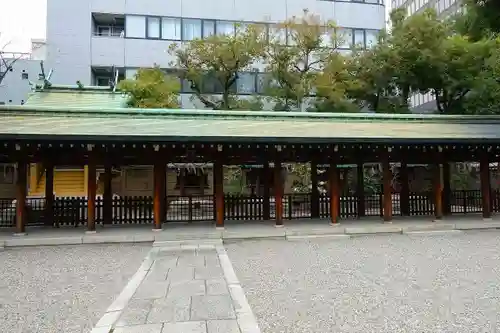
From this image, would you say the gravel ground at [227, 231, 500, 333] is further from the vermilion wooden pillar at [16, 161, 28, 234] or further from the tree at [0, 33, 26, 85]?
the tree at [0, 33, 26, 85]

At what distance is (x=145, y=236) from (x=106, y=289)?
16.1 ft

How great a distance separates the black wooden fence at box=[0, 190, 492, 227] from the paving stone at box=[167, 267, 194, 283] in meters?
5.83

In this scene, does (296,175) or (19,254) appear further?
(296,175)

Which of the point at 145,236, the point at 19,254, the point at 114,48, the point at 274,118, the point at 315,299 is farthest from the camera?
the point at 114,48

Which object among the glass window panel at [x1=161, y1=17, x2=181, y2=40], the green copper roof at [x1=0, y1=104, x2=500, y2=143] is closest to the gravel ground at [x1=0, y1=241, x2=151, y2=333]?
the green copper roof at [x1=0, y1=104, x2=500, y2=143]

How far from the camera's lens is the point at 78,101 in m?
21.9

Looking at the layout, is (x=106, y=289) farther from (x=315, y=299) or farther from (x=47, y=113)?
(x=47, y=113)

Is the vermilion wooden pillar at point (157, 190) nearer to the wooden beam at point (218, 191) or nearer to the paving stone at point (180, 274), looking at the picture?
the wooden beam at point (218, 191)

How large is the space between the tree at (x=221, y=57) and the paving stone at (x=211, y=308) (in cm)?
1919

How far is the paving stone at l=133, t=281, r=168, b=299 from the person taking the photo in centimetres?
607

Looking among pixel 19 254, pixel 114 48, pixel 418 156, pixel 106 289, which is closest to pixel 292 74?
pixel 418 156

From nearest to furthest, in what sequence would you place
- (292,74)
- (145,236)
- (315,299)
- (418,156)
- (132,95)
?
(315,299), (145,236), (418,156), (132,95), (292,74)

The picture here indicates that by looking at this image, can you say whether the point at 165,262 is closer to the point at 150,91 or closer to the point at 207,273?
the point at 207,273

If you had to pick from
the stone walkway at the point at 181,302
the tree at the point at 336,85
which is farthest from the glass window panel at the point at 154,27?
the stone walkway at the point at 181,302
